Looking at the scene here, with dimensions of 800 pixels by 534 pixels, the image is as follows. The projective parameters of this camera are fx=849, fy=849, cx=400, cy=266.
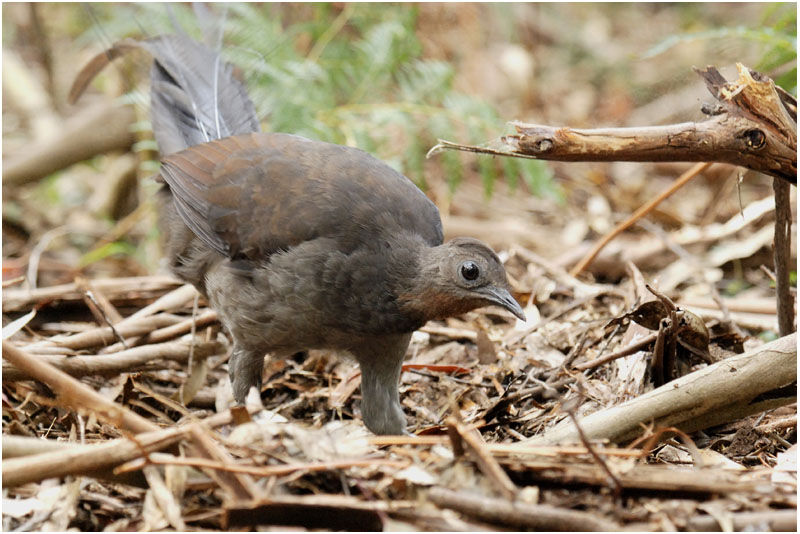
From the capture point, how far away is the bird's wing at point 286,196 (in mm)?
3801

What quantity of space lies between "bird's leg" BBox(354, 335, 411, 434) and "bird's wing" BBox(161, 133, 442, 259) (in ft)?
1.61

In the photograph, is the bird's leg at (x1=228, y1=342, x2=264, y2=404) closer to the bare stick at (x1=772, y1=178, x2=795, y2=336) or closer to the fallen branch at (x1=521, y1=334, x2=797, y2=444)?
the fallen branch at (x1=521, y1=334, x2=797, y2=444)

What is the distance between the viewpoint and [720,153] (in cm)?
319

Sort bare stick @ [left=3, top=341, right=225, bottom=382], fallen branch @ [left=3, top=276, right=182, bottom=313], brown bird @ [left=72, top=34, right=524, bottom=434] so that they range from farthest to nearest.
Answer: fallen branch @ [left=3, top=276, right=182, bottom=313]
bare stick @ [left=3, top=341, right=225, bottom=382]
brown bird @ [left=72, top=34, right=524, bottom=434]

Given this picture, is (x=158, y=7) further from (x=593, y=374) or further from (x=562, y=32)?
(x=562, y=32)

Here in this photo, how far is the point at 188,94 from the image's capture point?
16.4 feet

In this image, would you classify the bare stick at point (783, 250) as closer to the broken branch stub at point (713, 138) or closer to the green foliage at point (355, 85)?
the broken branch stub at point (713, 138)

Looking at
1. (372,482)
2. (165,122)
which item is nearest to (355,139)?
(165,122)

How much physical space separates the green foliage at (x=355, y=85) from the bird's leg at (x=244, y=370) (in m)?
2.22

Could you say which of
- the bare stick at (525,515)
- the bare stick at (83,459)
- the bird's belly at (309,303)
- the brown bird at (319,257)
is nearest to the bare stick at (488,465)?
the bare stick at (525,515)

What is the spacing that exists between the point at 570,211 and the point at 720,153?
452 centimetres

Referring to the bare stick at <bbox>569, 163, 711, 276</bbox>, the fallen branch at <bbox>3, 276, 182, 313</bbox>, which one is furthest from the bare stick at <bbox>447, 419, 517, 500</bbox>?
the fallen branch at <bbox>3, 276, 182, 313</bbox>

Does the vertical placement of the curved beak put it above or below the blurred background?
below

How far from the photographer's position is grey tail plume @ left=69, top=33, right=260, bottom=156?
16.3ft
